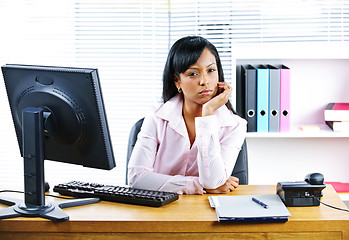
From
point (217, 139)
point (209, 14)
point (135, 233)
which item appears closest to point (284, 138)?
point (209, 14)

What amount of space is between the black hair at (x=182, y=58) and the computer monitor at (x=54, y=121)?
0.65 m

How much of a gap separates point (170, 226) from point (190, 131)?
745 millimetres

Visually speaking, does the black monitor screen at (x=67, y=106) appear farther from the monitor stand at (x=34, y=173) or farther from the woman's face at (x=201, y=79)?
the woman's face at (x=201, y=79)

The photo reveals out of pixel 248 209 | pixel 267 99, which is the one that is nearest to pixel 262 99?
pixel 267 99

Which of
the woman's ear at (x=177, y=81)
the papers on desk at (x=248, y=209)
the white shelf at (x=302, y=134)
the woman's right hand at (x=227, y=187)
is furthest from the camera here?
the white shelf at (x=302, y=134)

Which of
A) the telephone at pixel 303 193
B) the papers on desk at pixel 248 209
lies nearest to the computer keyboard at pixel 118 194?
A: the papers on desk at pixel 248 209

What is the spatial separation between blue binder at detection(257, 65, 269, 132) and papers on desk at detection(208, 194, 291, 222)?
1008mm

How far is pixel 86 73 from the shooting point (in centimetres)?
166

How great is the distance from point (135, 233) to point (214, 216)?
0.26m

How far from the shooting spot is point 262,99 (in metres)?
2.87

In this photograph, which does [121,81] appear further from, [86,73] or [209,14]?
[86,73]

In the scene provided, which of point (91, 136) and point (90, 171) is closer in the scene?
point (91, 136)

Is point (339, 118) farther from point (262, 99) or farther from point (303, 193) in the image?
point (303, 193)

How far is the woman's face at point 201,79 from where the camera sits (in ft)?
7.38
